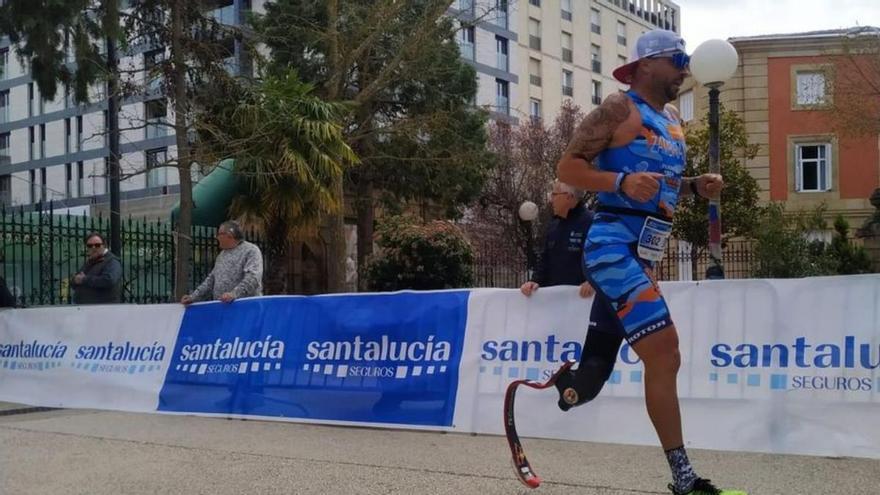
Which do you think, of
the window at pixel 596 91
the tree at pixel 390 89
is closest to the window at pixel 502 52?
the window at pixel 596 91

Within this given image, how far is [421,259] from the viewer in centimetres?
1352

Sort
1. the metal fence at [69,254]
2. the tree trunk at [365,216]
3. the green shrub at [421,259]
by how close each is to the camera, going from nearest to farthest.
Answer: the metal fence at [69,254]
the green shrub at [421,259]
the tree trunk at [365,216]

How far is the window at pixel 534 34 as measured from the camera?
55438mm

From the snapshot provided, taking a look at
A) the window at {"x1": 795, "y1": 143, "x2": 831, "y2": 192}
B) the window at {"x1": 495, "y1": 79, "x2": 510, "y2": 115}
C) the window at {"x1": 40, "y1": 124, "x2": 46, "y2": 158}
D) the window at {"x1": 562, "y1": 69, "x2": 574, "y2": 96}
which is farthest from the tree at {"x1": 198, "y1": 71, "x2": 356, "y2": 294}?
the window at {"x1": 562, "y1": 69, "x2": 574, "y2": 96}

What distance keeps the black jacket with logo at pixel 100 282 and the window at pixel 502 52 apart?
139 ft

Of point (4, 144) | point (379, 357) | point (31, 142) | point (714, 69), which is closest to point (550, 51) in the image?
point (31, 142)

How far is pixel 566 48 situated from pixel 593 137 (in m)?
57.7

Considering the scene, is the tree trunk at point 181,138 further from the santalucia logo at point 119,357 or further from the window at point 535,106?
the window at point 535,106

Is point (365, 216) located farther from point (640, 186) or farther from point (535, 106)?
point (535, 106)

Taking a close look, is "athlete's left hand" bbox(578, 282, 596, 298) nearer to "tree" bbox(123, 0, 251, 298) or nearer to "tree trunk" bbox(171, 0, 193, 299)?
"tree" bbox(123, 0, 251, 298)

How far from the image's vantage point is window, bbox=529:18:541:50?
55.4m

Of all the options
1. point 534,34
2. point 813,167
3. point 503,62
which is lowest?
point 813,167

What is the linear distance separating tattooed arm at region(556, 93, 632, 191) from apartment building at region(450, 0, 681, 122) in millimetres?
38885

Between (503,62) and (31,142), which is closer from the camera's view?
(503,62)
